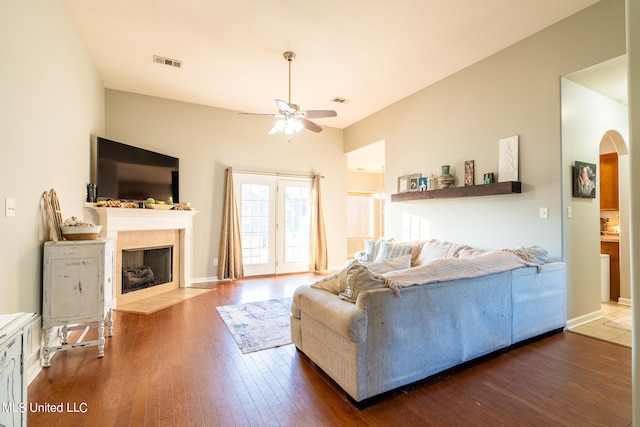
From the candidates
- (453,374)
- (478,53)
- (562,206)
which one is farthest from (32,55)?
(562,206)

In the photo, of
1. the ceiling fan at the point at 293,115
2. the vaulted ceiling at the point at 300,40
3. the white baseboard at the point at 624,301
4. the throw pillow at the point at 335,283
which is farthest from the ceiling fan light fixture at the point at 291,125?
the white baseboard at the point at 624,301

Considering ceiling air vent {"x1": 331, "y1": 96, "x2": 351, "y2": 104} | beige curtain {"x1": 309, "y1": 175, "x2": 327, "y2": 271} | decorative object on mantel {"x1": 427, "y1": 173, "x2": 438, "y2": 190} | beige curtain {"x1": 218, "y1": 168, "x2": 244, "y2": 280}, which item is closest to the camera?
decorative object on mantel {"x1": 427, "y1": 173, "x2": 438, "y2": 190}

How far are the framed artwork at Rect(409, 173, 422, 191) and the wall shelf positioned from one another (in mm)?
137

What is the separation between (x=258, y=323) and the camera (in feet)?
11.5

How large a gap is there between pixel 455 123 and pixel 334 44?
2.09 metres

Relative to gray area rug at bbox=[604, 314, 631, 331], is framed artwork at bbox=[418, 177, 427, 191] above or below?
above

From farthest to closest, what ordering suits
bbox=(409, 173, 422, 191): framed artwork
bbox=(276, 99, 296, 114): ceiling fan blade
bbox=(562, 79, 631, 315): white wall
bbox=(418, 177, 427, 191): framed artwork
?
bbox=(409, 173, 422, 191): framed artwork → bbox=(418, 177, 427, 191): framed artwork → bbox=(276, 99, 296, 114): ceiling fan blade → bbox=(562, 79, 631, 315): white wall

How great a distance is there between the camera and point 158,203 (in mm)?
4828

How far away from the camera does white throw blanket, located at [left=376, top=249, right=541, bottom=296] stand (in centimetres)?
211

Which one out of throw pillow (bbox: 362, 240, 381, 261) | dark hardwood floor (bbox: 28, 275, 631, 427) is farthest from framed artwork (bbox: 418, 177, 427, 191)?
dark hardwood floor (bbox: 28, 275, 631, 427)

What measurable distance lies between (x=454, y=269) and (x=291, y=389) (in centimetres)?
153

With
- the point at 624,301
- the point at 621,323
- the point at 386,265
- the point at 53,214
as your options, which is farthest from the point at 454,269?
the point at 624,301

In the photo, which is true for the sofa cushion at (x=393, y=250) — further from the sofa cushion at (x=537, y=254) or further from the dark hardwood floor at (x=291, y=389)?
the dark hardwood floor at (x=291, y=389)

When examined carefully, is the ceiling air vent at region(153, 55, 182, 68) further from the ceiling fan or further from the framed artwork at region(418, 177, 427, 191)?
the framed artwork at region(418, 177, 427, 191)
